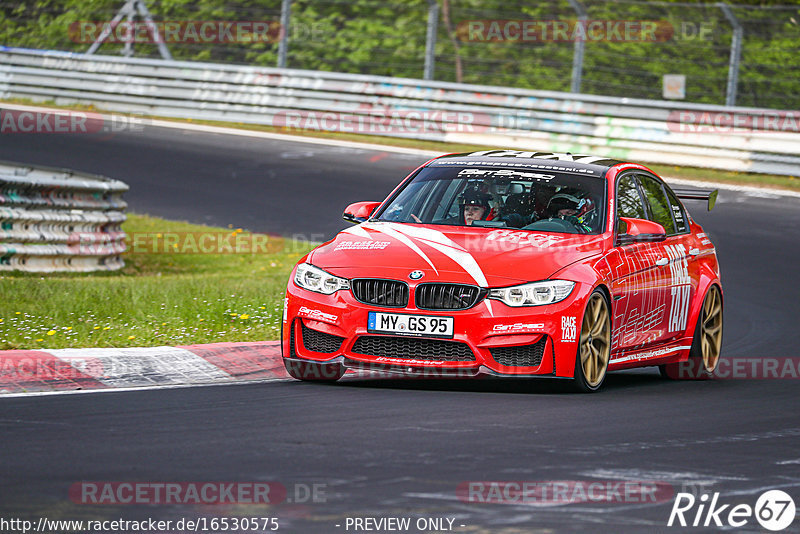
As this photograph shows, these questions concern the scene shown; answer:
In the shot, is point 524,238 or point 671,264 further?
point 671,264

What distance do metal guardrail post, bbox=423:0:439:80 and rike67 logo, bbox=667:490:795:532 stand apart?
2132cm

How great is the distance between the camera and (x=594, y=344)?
9.40 m

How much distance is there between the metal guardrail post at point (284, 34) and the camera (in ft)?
→ 94.3

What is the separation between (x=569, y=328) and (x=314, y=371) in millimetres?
1708

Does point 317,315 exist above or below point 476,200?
below

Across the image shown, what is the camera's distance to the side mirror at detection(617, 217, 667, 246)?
9.78m
